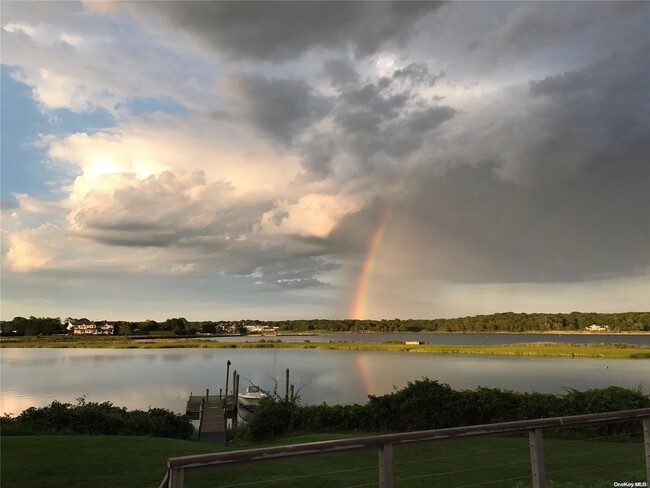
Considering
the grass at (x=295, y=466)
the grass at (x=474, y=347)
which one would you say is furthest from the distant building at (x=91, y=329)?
the grass at (x=295, y=466)

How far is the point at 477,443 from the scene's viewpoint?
45.3 ft

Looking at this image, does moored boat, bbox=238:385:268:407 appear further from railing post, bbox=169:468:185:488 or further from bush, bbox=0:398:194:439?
railing post, bbox=169:468:185:488

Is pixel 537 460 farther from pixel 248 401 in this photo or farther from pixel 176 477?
pixel 248 401

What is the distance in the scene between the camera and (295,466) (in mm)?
10906

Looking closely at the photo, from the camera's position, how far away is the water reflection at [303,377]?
44.7 m

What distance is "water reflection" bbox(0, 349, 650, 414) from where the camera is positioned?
1759 inches

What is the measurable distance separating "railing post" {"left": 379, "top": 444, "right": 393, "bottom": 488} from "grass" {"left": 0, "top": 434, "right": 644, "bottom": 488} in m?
4.42

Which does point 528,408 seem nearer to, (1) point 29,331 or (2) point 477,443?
(2) point 477,443

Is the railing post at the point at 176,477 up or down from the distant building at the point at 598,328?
down

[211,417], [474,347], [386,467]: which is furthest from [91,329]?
[386,467]

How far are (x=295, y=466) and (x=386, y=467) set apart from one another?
7464 millimetres

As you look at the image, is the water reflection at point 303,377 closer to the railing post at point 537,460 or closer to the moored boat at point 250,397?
the moored boat at point 250,397

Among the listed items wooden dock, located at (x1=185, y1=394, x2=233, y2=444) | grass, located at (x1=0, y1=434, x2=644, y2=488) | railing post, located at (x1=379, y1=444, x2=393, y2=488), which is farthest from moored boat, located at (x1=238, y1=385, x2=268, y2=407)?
railing post, located at (x1=379, y1=444, x2=393, y2=488)

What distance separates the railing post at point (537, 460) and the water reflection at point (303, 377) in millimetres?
34723
